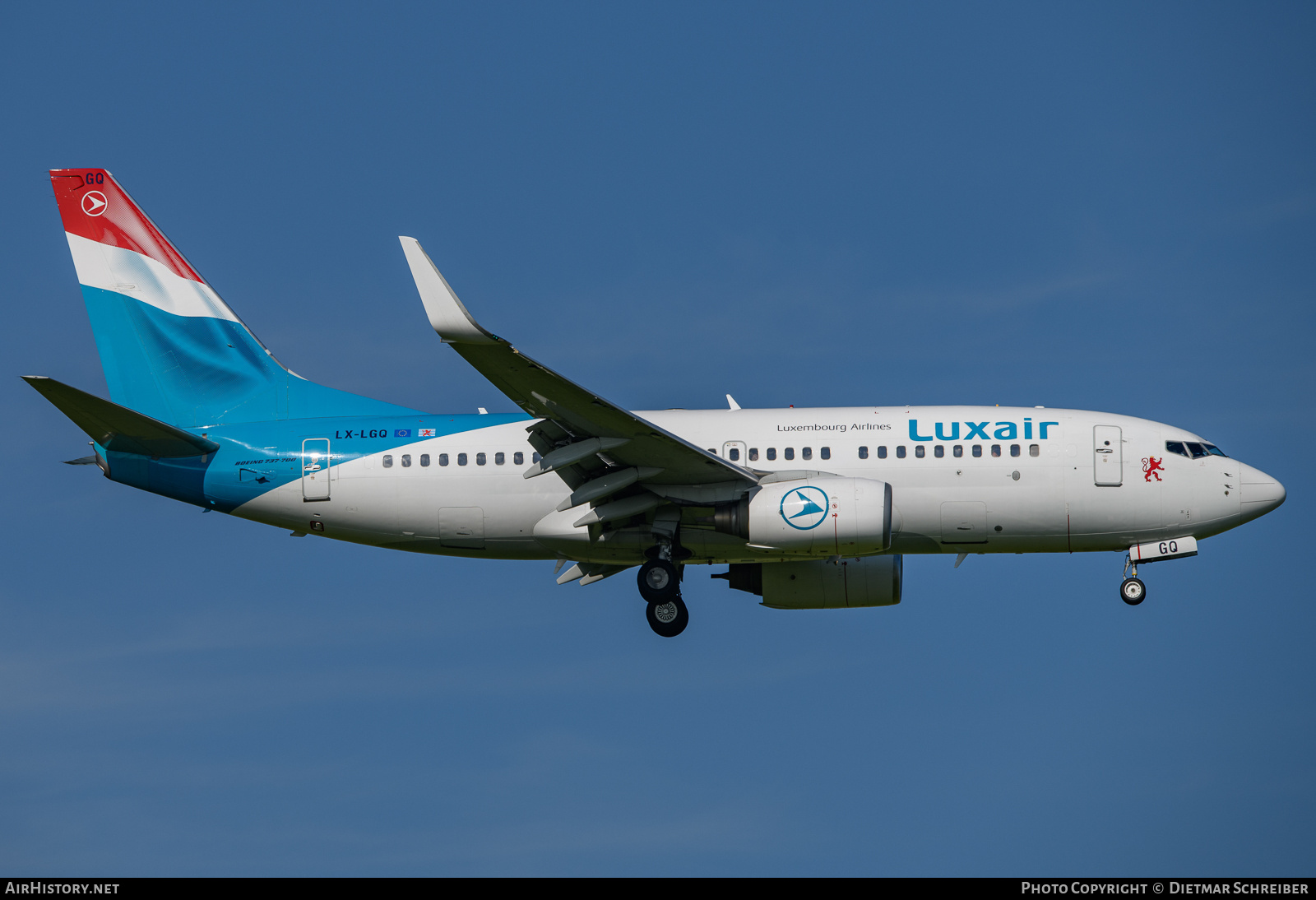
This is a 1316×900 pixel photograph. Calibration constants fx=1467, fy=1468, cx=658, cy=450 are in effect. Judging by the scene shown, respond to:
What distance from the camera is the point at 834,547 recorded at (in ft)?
105

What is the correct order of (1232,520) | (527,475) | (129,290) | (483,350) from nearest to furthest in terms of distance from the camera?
(483,350) → (527,475) → (1232,520) → (129,290)

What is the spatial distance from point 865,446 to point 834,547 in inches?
105

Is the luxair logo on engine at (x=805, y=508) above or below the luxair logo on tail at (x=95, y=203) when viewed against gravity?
below

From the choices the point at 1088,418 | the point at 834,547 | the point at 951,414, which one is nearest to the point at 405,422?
the point at 834,547

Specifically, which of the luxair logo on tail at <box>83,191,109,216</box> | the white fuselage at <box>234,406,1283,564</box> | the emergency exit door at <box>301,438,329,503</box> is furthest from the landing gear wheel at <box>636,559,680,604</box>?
the luxair logo on tail at <box>83,191,109,216</box>

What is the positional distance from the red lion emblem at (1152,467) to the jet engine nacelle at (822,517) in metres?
6.26

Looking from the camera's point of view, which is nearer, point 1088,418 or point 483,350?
point 483,350

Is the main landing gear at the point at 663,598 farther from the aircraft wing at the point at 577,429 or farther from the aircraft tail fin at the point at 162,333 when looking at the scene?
the aircraft tail fin at the point at 162,333

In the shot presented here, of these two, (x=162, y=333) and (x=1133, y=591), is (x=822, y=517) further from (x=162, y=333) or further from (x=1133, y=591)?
(x=162, y=333)

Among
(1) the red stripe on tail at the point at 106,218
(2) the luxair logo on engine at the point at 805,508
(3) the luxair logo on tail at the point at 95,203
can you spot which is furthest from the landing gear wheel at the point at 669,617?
(3) the luxair logo on tail at the point at 95,203

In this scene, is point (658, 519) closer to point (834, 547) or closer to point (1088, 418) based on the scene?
point (834, 547)

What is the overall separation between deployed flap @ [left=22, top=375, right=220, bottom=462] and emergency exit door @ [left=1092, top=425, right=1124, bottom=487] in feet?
67.3

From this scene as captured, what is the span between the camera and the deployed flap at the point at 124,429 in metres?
32.3

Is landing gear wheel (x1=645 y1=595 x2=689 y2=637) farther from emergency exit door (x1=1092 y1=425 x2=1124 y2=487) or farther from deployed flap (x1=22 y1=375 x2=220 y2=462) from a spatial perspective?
deployed flap (x1=22 y1=375 x2=220 y2=462)
